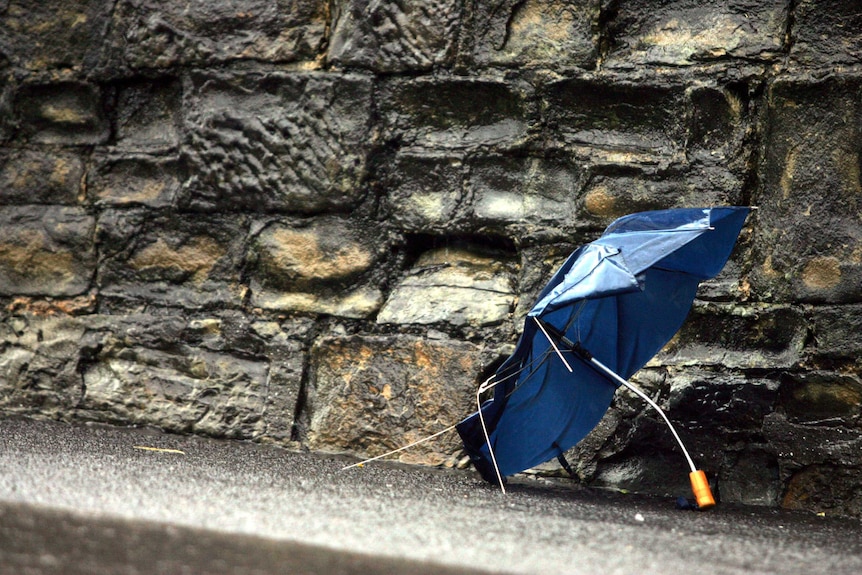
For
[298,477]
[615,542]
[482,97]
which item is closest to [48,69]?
[482,97]

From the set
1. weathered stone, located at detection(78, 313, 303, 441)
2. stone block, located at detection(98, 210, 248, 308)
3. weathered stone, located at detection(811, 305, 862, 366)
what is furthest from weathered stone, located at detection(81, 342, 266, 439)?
weathered stone, located at detection(811, 305, 862, 366)

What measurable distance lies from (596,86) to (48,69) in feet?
7.38

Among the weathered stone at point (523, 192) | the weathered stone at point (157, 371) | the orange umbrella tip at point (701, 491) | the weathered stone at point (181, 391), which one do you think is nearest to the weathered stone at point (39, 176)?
the weathered stone at point (157, 371)

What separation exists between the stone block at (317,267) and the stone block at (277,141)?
0.10 meters

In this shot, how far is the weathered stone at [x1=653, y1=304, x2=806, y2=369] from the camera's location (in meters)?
3.10

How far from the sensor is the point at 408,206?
11.3ft

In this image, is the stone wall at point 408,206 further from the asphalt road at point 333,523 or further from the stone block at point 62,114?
the asphalt road at point 333,523

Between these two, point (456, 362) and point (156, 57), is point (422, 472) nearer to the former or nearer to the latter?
point (456, 362)

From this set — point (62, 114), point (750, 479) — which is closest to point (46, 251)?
point (62, 114)

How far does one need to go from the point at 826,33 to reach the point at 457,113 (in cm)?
131

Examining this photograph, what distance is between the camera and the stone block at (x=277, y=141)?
3.45 m

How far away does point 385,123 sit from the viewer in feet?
11.3

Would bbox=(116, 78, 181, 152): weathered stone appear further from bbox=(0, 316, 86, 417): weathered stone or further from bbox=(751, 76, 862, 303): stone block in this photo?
Result: bbox=(751, 76, 862, 303): stone block

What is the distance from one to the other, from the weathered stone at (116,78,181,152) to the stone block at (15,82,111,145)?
88 millimetres
